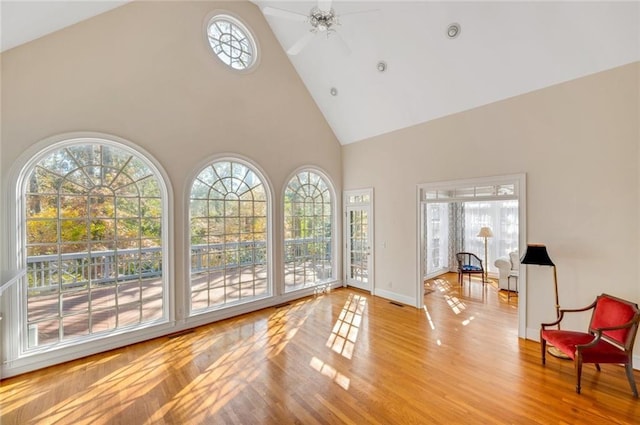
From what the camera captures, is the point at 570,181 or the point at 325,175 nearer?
the point at 570,181

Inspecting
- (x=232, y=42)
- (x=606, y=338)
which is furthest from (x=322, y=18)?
(x=606, y=338)

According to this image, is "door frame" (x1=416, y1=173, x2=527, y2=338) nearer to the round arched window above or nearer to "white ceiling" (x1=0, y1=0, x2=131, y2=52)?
the round arched window above

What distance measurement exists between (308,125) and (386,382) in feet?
15.8

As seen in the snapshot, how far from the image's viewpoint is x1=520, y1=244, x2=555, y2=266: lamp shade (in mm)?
3346

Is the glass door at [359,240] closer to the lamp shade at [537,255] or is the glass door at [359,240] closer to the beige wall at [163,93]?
the beige wall at [163,93]

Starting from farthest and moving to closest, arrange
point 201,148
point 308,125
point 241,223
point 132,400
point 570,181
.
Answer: point 308,125 → point 241,223 → point 201,148 → point 570,181 → point 132,400

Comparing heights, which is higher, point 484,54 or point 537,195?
point 484,54

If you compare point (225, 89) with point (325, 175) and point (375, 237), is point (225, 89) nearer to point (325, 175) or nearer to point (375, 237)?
point (325, 175)

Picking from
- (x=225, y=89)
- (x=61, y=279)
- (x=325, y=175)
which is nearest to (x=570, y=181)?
(x=325, y=175)

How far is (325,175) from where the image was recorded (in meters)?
6.23

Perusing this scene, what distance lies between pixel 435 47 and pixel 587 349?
4.03 metres

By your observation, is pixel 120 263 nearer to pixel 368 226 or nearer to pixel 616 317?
pixel 368 226

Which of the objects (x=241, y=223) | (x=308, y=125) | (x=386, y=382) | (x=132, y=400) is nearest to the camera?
(x=132, y=400)

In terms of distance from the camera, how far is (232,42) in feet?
16.0
